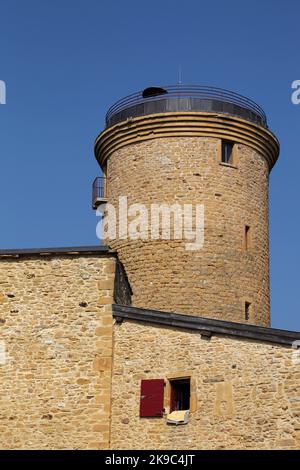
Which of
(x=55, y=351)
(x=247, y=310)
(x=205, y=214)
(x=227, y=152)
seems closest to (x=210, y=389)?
(x=55, y=351)

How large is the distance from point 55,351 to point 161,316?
265cm

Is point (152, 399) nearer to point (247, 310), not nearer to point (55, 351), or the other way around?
point (55, 351)

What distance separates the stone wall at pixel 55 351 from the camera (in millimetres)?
18562

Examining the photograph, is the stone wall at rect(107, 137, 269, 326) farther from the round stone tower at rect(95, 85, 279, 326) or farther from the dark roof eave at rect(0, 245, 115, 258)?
the dark roof eave at rect(0, 245, 115, 258)

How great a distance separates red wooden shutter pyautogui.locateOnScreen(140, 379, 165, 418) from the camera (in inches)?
707

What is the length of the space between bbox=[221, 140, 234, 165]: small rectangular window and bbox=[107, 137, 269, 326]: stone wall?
8.0 inches

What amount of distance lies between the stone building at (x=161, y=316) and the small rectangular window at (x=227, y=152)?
4 centimetres

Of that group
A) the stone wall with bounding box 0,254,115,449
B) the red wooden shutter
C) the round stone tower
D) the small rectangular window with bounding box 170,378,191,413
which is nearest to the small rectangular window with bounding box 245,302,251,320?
the round stone tower

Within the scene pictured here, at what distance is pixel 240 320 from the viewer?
23812mm

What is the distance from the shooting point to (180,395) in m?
18.1

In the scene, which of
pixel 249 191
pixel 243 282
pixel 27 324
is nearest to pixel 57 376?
pixel 27 324

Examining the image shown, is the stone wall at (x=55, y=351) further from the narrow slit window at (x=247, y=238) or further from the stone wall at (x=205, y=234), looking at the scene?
the narrow slit window at (x=247, y=238)

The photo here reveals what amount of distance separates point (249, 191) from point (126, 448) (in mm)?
10046

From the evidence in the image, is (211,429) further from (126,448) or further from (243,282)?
(243,282)
